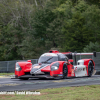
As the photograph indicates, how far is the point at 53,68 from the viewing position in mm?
12672

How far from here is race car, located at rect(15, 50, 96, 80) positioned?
12.7m

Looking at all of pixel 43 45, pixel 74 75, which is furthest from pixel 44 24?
pixel 74 75

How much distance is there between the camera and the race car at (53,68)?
12695mm

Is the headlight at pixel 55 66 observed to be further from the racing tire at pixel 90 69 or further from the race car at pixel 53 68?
the racing tire at pixel 90 69

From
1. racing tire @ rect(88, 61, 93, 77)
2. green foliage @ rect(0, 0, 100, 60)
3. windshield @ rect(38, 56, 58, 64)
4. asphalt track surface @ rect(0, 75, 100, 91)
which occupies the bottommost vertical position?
asphalt track surface @ rect(0, 75, 100, 91)

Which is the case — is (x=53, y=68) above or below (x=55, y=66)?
below

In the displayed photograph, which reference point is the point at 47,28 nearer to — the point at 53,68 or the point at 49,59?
the point at 49,59

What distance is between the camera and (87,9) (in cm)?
4494

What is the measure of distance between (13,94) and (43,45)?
3862 cm

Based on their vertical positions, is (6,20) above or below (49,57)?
above

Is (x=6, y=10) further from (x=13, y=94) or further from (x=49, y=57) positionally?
(x=13, y=94)

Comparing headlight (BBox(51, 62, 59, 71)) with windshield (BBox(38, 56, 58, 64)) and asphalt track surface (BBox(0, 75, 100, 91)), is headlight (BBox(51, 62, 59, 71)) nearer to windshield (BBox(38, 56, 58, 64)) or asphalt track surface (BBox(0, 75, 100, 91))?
windshield (BBox(38, 56, 58, 64))

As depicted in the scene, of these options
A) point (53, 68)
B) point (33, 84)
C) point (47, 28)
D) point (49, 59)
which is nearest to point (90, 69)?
point (49, 59)

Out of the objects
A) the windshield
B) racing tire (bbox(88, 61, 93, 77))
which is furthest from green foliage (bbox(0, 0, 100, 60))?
the windshield
